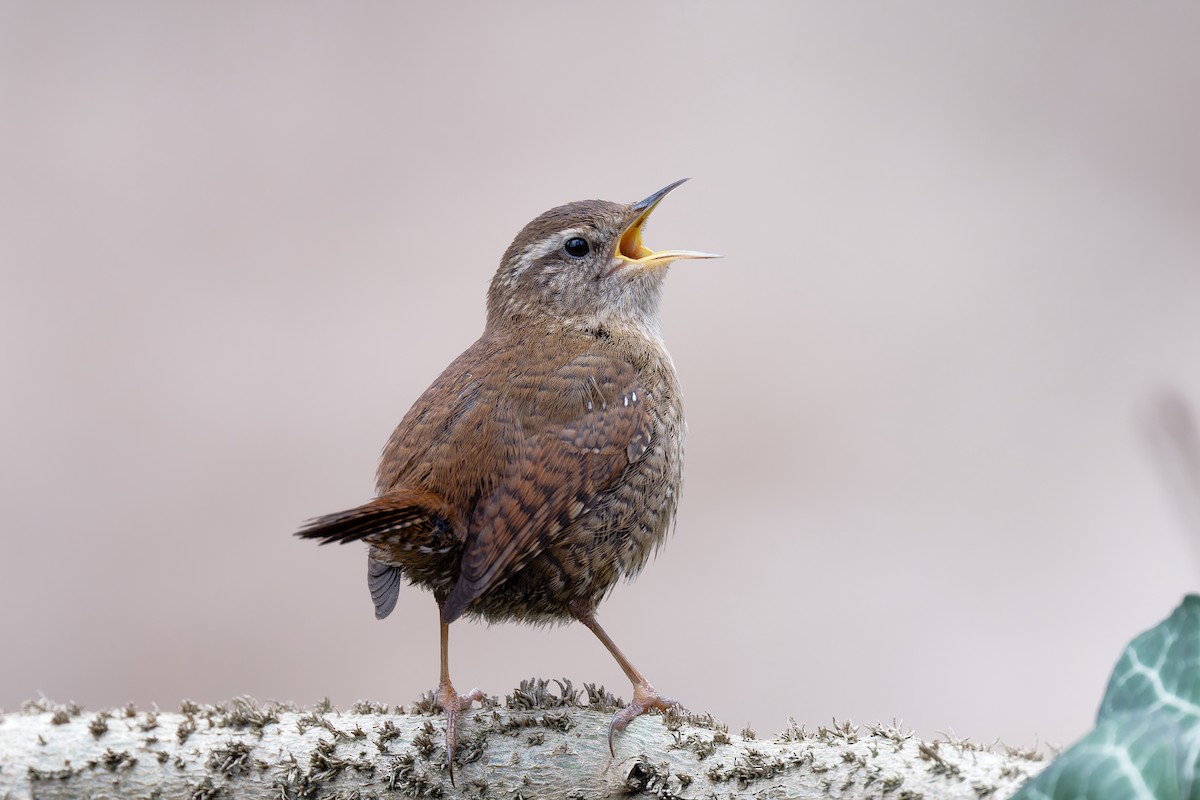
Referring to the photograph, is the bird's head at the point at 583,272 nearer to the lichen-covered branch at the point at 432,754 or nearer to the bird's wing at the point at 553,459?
the bird's wing at the point at 553,459

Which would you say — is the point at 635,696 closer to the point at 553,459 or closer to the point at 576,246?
the point at 553,459

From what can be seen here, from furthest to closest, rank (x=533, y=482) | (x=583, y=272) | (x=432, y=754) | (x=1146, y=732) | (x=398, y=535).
Result: (x=583, y=272)
(x=533, y=482)
(x=398, y=535)
(x=432, y=754)
(x=1146, y=732)

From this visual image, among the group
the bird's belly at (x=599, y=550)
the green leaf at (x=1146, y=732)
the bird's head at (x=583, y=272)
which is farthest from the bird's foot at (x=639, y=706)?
the bird's head at (x=583, y=272)

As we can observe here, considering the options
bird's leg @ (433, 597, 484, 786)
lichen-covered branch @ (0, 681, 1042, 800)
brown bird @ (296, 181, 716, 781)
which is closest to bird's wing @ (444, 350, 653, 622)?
brown bird @ (296, 181, 716, 781)

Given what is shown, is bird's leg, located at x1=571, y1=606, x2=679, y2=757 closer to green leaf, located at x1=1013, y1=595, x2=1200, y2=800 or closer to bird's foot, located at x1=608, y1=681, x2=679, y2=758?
bird's foot, located at x1=608, y1=681, x2=679, y2=758

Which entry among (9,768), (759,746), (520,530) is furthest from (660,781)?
(9,768)

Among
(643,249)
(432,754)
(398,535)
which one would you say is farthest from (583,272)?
(432,754)

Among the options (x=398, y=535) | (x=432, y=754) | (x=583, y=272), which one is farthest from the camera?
(x=583, y=272)

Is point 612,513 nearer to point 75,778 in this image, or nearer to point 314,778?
point 314,778
